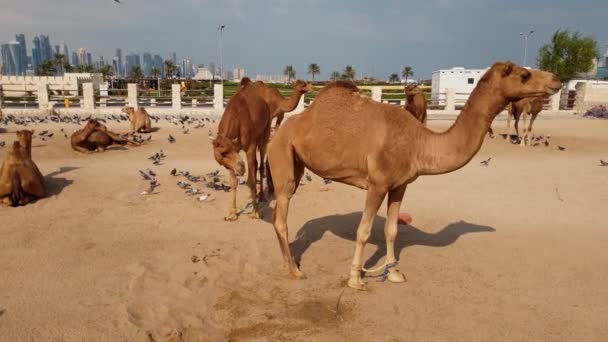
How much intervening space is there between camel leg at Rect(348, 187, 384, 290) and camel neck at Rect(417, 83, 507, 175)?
616mm

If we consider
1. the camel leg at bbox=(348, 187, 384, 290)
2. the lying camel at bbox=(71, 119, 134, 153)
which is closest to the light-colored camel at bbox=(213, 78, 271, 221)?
the camel leg at bbox=(348, 187, 384, 290)

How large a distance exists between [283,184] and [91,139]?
1100 cm

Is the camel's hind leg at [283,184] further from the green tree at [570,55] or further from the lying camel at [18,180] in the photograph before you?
the green tree at [570,55]

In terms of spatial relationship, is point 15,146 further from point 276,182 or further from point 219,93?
point 219,93

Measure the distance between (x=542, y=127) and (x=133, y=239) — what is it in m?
22.9

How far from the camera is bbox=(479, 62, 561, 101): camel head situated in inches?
169

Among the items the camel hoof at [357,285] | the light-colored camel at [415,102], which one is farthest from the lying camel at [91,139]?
the camel hoof at [357,285]

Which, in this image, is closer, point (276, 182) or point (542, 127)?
point (276, 182)

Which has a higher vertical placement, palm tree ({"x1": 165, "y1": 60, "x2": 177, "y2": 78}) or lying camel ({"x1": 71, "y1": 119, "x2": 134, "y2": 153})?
palm tree ({"x1": 165, "y1": 60, "x2": 177, "y2": 78})

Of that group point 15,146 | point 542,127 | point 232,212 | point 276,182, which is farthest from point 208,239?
point 542,127

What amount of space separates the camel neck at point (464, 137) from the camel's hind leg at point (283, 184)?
5.30 ft

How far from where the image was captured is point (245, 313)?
4.70 meters

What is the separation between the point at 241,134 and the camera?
795cm

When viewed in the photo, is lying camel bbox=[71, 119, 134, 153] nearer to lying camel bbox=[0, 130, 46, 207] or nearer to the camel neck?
lying camel bbox=[0, 130, 46, 207]
